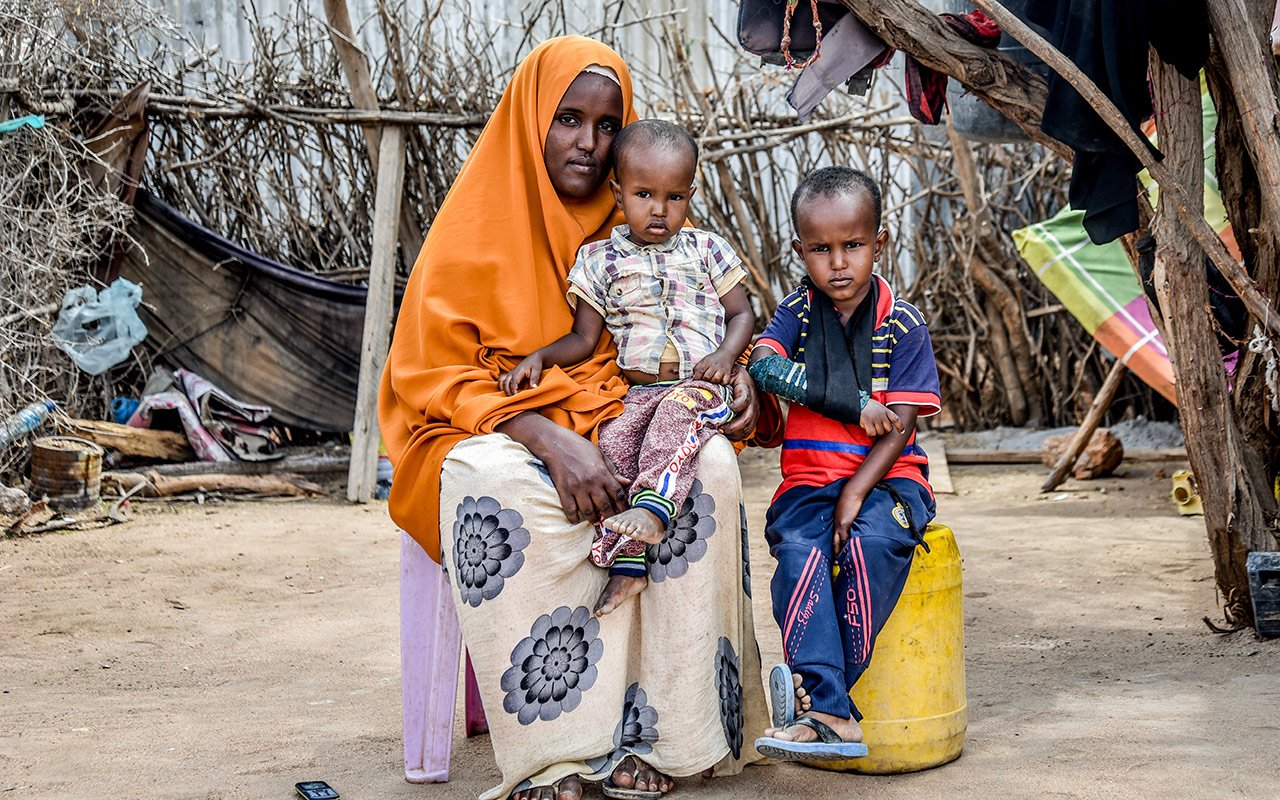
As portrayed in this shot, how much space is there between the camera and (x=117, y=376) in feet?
22.6

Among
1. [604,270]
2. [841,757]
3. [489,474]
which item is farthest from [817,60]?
[841,757]

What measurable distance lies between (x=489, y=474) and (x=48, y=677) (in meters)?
1.83

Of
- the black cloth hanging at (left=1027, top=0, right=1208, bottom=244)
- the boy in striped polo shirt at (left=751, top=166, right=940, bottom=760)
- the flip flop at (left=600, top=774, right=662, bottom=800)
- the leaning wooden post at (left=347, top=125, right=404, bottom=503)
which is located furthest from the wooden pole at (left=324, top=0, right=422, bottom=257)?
the flip flop at (left=600, top=774, right=662, bottom=800)

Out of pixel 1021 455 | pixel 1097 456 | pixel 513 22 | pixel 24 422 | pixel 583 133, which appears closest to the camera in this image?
pixel 583 133

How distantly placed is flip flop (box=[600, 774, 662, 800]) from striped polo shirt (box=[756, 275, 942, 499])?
0.68m

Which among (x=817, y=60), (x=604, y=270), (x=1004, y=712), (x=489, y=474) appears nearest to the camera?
(x=489, y=474)

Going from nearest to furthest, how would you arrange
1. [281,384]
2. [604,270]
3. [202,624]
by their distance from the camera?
[604,270], [202,624], [281,384]

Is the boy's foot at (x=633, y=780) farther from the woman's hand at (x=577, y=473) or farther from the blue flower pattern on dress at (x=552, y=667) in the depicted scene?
the woman's hand at (x=577, y=473)

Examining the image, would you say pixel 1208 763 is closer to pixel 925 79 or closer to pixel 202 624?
pixel 925 79

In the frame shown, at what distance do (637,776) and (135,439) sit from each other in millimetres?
4794

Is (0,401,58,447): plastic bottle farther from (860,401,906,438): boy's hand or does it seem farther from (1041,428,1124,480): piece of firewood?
(1041,428,1124,480): piece of firewood

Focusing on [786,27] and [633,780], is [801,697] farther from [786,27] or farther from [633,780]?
[786,27]

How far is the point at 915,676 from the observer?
2.64 meters

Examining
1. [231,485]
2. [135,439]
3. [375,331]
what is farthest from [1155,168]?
[135,439]
